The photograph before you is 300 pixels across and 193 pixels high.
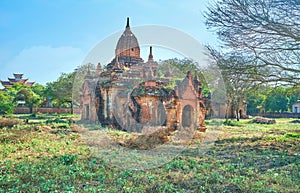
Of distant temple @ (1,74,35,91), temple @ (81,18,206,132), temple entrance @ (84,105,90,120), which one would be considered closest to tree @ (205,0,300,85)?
temple @ (81,18,206,132)

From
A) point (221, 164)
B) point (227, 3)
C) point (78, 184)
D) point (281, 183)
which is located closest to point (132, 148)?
point (221, 164)

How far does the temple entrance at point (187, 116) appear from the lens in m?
20.4

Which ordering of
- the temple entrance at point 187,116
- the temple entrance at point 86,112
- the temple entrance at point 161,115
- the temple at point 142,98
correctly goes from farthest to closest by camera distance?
the temple entrance at point 86,112
the temple entrance at point 187,116
the temple at point 142,98
the temple entrance at point 161,115

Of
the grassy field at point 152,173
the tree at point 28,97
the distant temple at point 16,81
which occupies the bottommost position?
the grassy field at point 152,173

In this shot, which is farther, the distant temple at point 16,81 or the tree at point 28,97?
the distant temple at point 16,81

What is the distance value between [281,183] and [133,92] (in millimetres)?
13101

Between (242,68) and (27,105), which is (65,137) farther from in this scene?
(27,105)

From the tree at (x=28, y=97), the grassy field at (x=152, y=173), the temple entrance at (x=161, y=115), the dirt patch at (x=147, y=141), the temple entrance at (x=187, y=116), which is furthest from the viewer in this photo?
the tree at (x=28, y=97)

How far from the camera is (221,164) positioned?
9.47m

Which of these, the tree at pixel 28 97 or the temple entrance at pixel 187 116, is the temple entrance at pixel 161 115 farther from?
the tree at pixel 28 97

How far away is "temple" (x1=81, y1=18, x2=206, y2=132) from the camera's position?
1848cm

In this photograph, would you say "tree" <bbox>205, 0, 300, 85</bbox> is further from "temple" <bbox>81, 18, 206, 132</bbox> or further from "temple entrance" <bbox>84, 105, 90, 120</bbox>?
"temple entrance" <bbox>84, 105, 90, 120</bbox>

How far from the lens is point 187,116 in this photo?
819 inches

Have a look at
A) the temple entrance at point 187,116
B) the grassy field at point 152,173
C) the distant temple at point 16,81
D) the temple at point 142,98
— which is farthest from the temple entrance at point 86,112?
the distant temple at point 16,81
